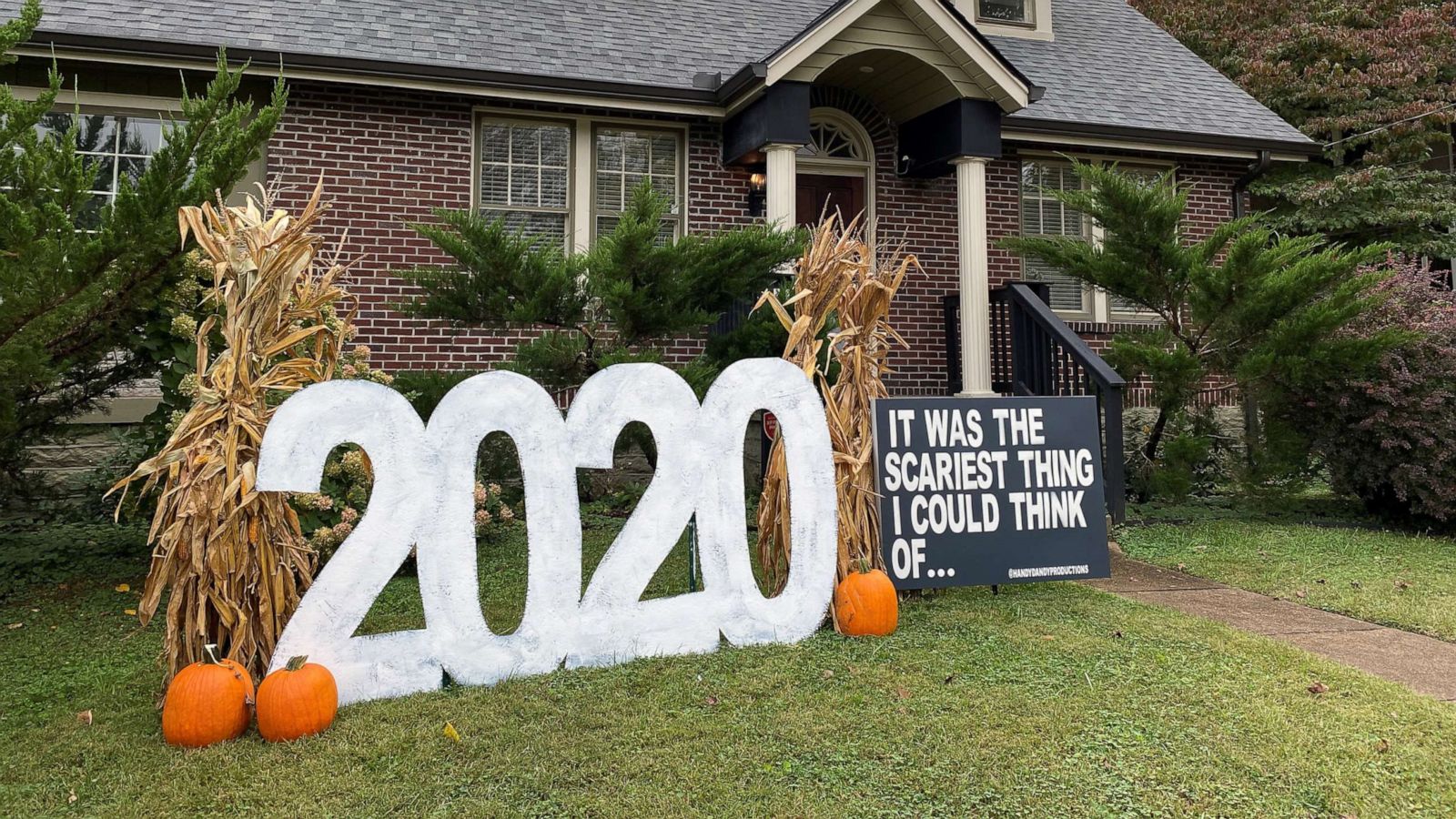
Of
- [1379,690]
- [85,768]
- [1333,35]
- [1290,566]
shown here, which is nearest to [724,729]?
[85,768]

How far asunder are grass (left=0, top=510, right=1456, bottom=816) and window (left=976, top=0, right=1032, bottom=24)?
9150mm

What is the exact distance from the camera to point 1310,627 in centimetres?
439

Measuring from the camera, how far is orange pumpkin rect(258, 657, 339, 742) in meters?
2.86

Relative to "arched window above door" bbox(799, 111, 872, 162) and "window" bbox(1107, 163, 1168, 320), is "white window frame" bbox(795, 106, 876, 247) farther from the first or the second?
"window" bbox(1107, 163, 1168, 320)

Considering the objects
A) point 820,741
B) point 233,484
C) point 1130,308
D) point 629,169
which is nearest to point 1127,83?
point 1130,308

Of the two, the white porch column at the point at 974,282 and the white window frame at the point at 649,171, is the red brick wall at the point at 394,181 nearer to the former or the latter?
the white window frame at the point at 649,171

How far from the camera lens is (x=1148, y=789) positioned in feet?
8.55

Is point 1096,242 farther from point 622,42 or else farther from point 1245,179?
point 622,42

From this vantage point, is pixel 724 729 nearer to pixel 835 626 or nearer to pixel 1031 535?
pixel 835 626

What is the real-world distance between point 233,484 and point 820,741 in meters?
1.99

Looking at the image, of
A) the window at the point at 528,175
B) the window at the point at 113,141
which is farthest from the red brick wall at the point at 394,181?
the window at the point at 113,141

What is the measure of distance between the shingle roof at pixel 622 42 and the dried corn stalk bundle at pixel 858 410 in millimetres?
4734

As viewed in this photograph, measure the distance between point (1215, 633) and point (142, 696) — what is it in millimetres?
4257

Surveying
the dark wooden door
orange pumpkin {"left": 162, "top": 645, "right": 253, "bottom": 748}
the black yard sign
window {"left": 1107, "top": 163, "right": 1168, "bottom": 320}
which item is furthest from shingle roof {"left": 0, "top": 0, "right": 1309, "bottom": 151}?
orange pumpkin {"left": 162, "top": 645, "right": 253, "bottom": 748}
